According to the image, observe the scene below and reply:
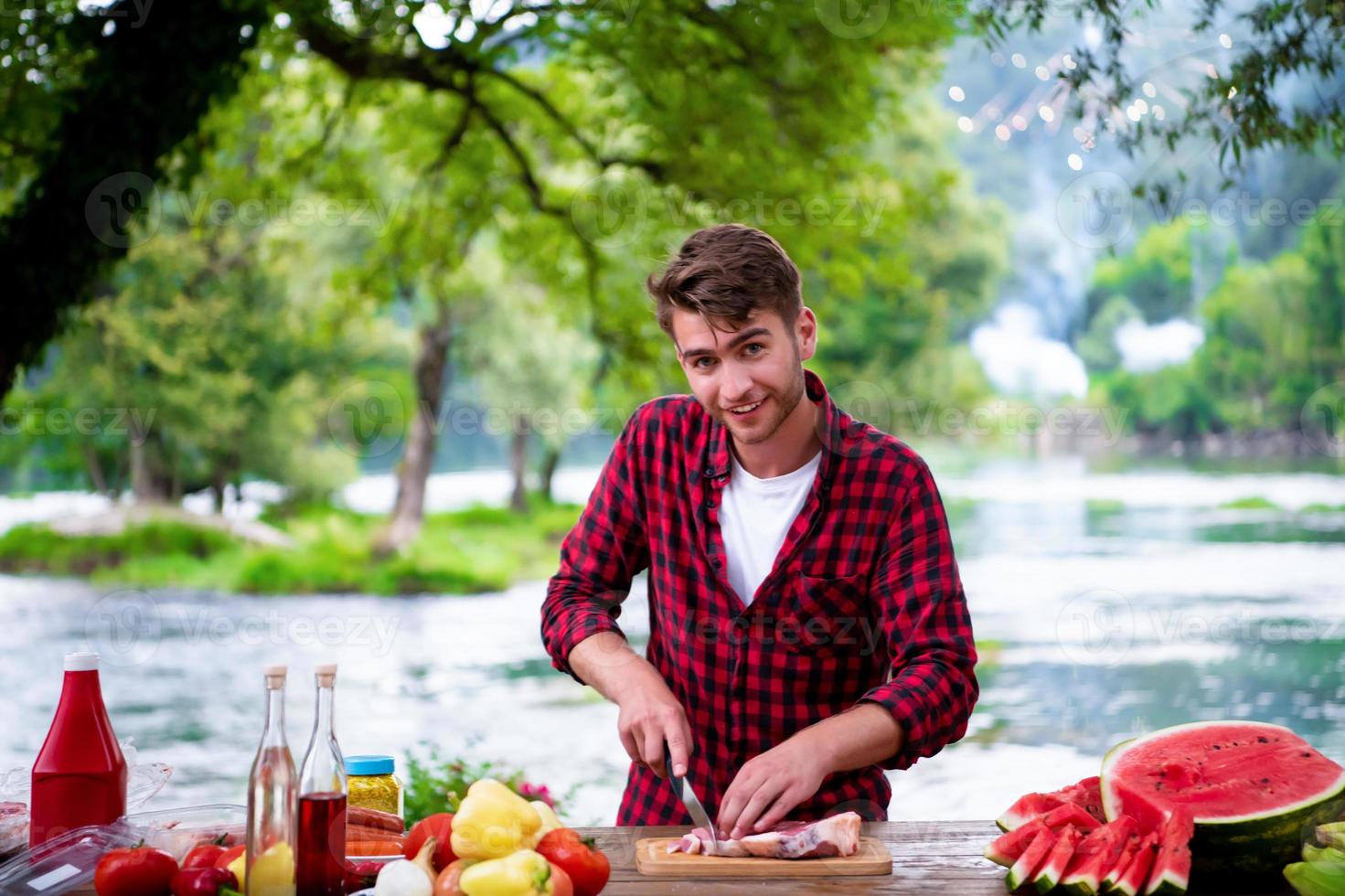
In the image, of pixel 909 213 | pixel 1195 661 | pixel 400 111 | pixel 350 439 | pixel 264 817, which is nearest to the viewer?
pixel 264 817

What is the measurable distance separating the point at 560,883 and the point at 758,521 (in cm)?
98

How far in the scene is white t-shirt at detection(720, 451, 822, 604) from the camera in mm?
2414

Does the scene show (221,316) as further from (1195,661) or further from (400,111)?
(1195,661)

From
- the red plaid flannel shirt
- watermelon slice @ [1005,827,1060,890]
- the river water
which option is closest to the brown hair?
the red plaid flannel shirt

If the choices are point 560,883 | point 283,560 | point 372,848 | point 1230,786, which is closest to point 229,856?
point 372,848

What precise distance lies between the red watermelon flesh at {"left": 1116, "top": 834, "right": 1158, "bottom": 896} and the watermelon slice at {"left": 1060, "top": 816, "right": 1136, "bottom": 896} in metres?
0.03

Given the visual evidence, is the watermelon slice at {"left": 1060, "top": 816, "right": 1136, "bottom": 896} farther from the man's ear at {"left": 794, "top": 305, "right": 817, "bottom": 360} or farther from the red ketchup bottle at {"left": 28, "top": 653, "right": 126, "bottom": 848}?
the red ketchup bottle at {"left": 28, "top": 653, "right": 126, "bottom": 848}

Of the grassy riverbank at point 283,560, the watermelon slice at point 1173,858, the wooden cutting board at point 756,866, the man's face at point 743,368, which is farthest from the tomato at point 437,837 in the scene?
the grassy riverbank at point 283,560

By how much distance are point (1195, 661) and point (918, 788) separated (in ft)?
20.2

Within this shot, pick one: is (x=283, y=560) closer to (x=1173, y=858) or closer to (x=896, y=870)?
(x=896, y=870)

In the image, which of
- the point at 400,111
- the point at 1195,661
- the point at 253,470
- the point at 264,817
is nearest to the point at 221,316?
the point at 253,470

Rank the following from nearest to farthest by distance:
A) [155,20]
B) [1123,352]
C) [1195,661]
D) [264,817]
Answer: [264,817] < [155,20] < [1195,661] < [1123,352]

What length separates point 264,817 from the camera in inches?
62.2

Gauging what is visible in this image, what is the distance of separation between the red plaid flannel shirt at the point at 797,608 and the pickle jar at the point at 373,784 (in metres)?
0.43
